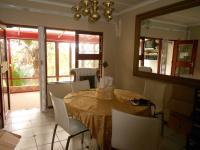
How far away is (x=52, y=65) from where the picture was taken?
6.51 metres

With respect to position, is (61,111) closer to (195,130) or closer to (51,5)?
(195,130)

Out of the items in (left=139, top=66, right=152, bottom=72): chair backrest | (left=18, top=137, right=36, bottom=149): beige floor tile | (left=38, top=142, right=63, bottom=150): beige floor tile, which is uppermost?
(left=139, top=66, right=152, bottom=72): chair backrest

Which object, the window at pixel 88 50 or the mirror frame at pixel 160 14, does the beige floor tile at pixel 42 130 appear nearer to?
the window at pixel 88 50

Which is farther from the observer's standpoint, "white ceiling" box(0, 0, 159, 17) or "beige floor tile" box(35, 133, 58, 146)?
"white ceiling" box(0, 0, 159, 17)

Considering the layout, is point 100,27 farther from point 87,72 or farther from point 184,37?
point 184,37

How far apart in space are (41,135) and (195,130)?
243 cm

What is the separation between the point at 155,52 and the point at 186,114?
1.38 meters

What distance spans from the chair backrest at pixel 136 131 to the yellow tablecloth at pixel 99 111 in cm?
17

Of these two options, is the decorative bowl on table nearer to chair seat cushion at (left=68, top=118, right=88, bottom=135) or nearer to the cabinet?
chair seat cushion at (left=68, top=118, right=88, bottom=135)

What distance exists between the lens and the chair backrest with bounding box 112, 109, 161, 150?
123 cm

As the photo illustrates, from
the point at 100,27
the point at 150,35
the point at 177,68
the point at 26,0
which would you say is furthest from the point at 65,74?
the point at 177,68

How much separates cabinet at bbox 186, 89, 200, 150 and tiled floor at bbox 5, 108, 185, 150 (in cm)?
16

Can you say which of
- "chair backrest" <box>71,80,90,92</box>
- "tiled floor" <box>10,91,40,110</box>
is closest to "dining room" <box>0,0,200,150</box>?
"chair backrest" <box>71,80,90,92</box>

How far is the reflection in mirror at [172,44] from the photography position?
245cm
